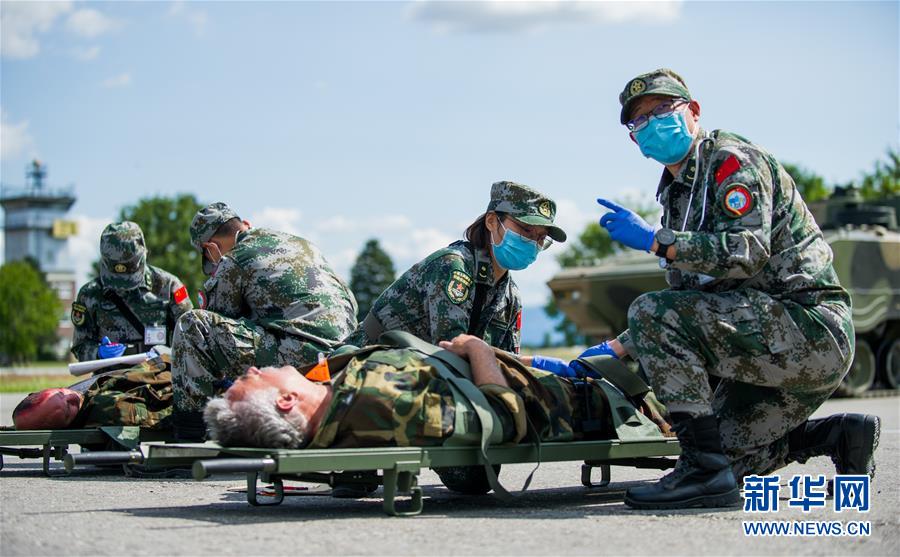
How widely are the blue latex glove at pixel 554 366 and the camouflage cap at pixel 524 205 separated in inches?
37.4

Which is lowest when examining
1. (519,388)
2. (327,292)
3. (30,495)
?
(30,495)

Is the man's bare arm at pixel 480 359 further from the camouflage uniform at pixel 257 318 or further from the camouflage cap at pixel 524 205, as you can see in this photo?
the camouflage uniform at pixel 257 318

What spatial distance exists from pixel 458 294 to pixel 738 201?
1621 mm

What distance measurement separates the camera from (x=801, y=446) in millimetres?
5871

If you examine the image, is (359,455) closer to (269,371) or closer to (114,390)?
(269,371)

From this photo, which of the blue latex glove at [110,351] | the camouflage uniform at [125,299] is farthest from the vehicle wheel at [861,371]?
the blue latex glove at [110,351]

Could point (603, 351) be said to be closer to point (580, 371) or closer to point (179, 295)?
point (580, 371)

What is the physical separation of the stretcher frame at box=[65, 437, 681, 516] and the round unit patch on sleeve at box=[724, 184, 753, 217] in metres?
1.17

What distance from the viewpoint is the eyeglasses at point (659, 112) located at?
577 cm

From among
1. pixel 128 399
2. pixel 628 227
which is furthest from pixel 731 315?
pixel 128 399

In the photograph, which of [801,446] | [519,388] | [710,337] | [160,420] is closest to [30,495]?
[160,420]

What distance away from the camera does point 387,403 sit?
16.6 ft

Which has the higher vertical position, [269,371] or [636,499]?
[269,371]

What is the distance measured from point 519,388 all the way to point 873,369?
47.8 ft
